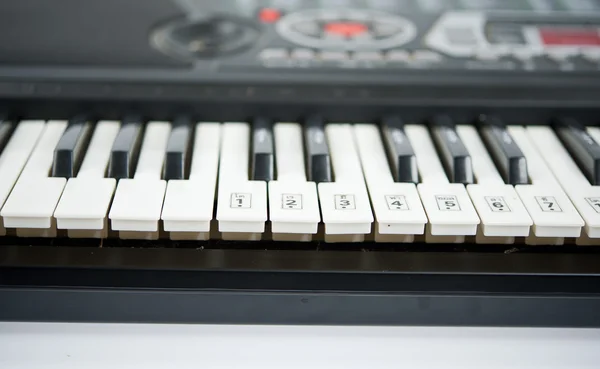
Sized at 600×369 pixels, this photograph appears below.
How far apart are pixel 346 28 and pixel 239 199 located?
36 centimetres

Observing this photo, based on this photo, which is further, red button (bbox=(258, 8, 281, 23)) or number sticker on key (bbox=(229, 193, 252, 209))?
red button (bbox=(258, 8, 281, 23))

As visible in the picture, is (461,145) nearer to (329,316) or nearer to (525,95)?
(525,95)

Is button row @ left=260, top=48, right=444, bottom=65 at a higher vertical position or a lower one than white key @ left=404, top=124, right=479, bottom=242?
higher

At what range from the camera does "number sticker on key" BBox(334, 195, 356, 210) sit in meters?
0.74

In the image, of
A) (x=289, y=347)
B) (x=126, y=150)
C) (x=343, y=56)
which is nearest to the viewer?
(x=289, y=347)

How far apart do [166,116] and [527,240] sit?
1.49 ft

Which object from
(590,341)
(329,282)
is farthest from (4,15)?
(590,341)

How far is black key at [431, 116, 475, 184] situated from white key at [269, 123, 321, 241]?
0.16 m

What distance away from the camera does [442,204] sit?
0.75m

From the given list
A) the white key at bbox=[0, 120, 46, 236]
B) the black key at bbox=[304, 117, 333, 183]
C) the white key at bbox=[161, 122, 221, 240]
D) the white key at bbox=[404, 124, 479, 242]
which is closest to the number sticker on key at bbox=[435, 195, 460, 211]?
the white key at bbox=[404, 124, 479, 242]

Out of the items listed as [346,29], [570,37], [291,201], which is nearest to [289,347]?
[291,201]

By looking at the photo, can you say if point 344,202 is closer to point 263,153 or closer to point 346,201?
point 346,201

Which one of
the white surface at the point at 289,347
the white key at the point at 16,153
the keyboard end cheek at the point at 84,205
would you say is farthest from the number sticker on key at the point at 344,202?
the white key at the point at 16,153

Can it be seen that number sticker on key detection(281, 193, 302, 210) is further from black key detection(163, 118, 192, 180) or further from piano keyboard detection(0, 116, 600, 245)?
black key detection(163, 118, 192, 180)
